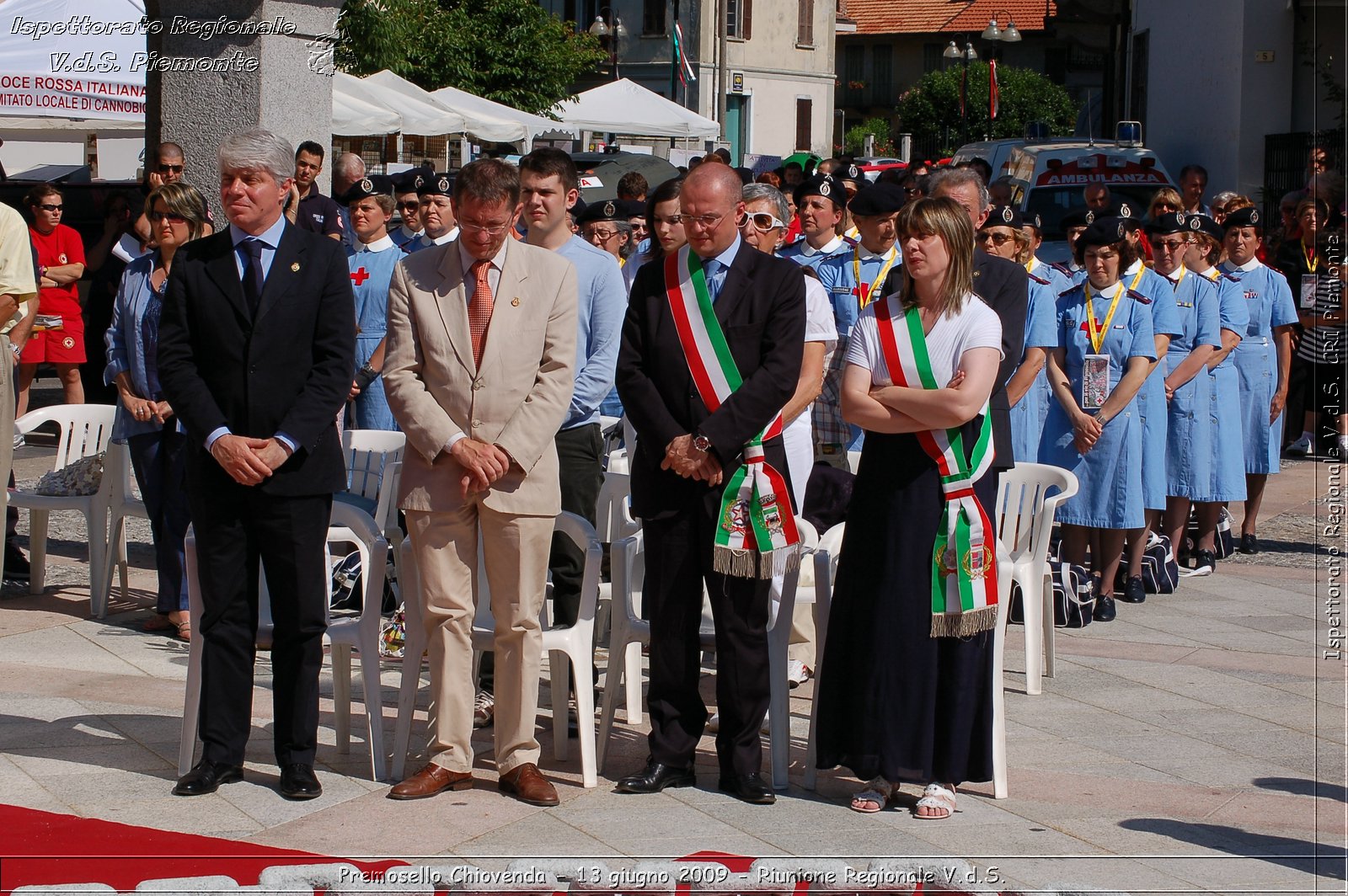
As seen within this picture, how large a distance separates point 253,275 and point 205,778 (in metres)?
1.65

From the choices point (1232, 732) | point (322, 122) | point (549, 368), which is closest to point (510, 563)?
point (549, 368)

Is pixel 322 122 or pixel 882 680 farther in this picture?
pixel 322 122

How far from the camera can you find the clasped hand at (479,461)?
5230 mm

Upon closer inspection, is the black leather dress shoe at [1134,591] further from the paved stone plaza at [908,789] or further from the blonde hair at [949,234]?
the blonde hair at [949,234]

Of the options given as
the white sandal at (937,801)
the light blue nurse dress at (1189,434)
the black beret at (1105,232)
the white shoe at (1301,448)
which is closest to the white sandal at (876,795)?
the white sandal at (937,801)

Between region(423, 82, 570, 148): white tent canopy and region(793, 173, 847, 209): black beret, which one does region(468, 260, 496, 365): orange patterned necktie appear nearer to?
region(793, 173, 847, 209): black beret

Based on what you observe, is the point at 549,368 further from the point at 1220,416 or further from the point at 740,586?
the point at 1220,416

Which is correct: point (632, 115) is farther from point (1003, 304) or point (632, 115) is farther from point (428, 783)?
point (428, 783)

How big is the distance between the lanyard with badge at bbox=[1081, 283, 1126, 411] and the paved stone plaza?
1.27 metres

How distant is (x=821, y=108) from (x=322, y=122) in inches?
1974

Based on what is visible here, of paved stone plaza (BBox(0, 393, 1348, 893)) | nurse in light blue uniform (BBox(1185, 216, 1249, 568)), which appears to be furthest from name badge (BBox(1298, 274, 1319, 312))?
paved stone plaza (BBox(0, 393, 1348, 893))

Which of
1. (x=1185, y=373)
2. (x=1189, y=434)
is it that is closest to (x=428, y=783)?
(x=1185, y=373)

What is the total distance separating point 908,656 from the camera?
Result: 5340 millimetres

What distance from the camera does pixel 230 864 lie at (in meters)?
4.62
